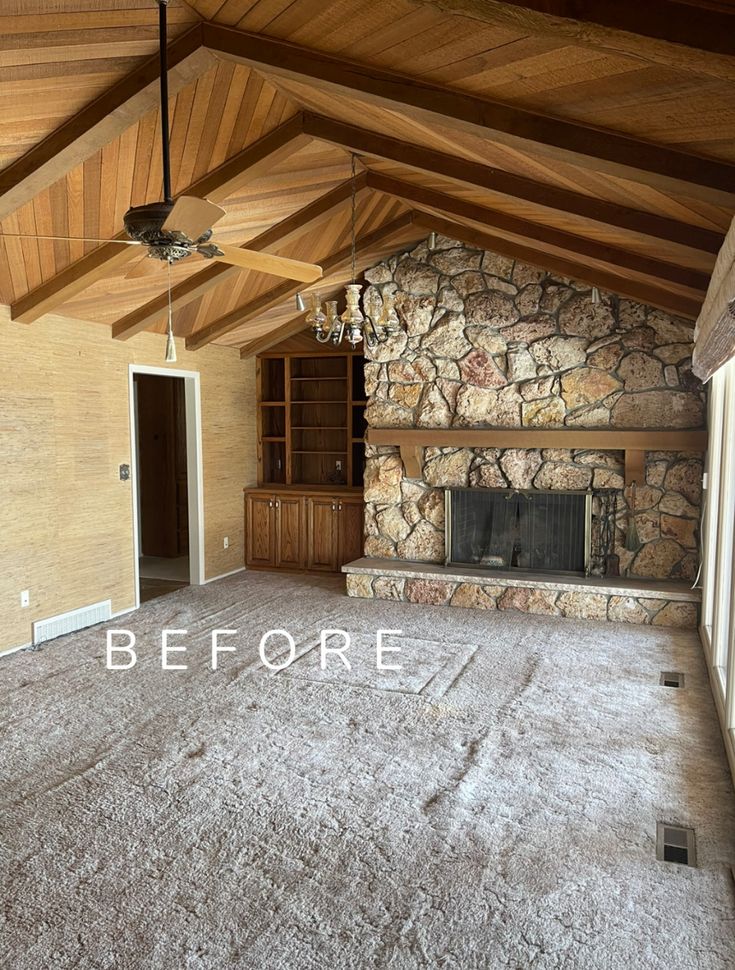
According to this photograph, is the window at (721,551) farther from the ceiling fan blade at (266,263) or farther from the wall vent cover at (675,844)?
the ceiling fan blade at (266,263)

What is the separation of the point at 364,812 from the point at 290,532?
520cm

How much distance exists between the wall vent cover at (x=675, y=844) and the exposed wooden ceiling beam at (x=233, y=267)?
14.5 feet

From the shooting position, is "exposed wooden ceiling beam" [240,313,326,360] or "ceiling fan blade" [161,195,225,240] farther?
"exposed wooden ceiling beam" [240,313,326,360]

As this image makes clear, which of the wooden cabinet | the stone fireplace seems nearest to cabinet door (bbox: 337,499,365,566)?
the wooden cabinet

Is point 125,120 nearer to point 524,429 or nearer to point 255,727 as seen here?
point 255,727

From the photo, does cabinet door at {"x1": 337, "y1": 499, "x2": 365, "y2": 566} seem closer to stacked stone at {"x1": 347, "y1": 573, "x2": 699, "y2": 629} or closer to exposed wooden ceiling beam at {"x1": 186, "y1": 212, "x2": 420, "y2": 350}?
stacked stone at {"x1": 347, "y1": 573, "x2": 699, "y2": 629}

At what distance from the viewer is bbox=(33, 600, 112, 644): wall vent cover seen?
5.57 metres

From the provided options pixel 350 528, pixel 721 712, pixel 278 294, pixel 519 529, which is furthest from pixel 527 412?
pixel 721 712

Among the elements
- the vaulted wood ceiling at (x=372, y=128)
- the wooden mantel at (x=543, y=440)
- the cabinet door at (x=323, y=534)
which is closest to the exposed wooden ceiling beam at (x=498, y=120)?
the vaulted wood ceiling at (x=372, y=128)

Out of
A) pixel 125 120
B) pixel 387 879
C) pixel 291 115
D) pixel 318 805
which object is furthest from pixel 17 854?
pixel 291 115

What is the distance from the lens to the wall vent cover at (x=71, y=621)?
5.57m

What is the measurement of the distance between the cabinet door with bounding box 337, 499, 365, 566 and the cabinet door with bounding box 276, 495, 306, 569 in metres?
0.47

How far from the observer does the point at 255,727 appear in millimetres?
4016

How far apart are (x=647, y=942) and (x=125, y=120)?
3941 millimetres
